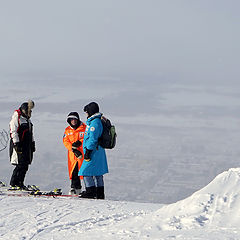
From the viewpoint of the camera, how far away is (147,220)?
6.37 meters

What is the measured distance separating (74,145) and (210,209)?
480cm

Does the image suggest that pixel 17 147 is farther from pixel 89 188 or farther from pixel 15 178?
pixel 89 188

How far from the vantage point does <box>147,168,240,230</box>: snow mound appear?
19.5 feet

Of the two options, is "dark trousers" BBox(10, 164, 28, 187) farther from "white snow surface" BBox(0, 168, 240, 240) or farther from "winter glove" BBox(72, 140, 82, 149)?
"white snow surface" BBox(0, 168, 240, 240)

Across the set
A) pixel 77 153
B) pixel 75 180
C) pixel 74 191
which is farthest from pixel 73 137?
pixel 74 191

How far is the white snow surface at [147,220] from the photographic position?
5.81 metres

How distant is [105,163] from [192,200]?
11.8 feet

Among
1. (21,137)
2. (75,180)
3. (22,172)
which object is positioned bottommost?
(75,180)

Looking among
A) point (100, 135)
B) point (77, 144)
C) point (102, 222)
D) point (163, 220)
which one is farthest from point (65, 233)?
point (77, 144)

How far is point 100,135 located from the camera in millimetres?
9461

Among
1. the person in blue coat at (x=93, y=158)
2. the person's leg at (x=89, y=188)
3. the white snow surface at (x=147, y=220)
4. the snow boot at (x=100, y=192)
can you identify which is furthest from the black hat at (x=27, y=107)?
the white snow surface at (x=147, y=220)

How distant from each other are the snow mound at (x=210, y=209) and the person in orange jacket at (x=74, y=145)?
4.16 m

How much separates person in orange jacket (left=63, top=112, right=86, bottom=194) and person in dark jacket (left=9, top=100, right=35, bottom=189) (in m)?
0.80

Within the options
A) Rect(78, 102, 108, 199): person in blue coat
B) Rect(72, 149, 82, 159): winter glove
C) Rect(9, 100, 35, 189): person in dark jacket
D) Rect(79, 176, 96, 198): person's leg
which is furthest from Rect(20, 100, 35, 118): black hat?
Rect(79, 176, 96, 198): person's leg
